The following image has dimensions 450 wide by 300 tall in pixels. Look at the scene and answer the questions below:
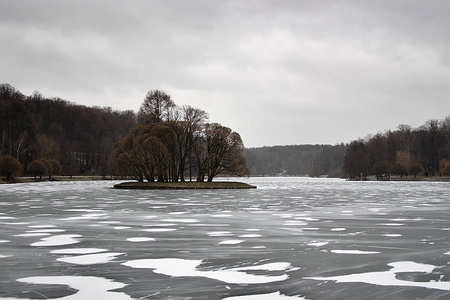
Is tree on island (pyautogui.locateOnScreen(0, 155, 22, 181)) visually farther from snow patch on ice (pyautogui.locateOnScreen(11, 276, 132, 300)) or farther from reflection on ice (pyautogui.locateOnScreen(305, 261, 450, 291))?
reflection on ice (pyautogui.locateOnScreen(305, 261, 450, 291))

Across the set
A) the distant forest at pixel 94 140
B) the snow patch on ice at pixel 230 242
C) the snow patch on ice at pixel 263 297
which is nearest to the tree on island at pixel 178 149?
the snow patch on ice at pixel 230 242

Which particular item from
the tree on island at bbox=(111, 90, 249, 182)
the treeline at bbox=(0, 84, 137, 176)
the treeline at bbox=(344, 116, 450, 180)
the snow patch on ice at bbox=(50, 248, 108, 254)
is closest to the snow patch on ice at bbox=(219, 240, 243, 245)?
the snow patch on ice at bbox=(50, 248, 108, 254)

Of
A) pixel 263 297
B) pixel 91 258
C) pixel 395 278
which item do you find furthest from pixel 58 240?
pixel 395 278

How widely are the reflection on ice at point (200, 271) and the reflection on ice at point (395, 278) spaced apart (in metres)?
0.73

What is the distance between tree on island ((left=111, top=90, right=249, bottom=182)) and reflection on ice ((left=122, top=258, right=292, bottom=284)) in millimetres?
33635

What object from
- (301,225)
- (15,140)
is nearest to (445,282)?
(301,225)

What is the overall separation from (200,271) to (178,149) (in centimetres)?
3974

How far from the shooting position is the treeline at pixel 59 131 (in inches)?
3115

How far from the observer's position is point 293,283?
17.9 feet

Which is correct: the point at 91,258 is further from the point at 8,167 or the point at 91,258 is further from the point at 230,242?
the point at 8,167

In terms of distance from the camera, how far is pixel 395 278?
18.8 ft

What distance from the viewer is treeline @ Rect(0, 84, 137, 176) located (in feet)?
260

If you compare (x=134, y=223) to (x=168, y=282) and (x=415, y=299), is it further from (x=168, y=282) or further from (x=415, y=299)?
(x=415, y=299)

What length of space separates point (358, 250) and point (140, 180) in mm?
37533
